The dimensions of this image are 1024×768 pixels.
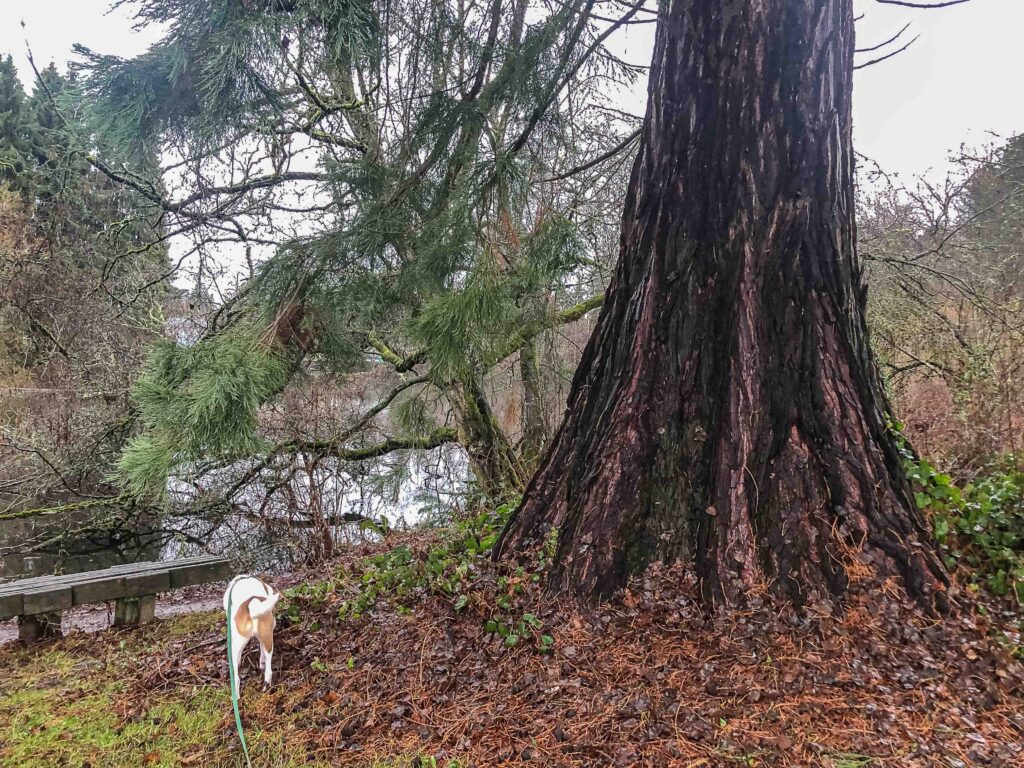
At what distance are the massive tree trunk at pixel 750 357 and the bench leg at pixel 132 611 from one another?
316 cm

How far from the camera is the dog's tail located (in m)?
2.18

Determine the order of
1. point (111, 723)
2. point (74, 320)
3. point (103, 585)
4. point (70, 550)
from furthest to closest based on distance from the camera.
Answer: point (74, 320), point (70, 550), point (103, 585), point (111, 723)

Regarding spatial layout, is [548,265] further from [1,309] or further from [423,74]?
[1,309]

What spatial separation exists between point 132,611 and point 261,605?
2.40 meters

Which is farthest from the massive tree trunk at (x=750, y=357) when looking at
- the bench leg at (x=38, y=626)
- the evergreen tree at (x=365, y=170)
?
the bench leg at (x=38, y=626)

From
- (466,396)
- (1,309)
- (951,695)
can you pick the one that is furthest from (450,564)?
(1,309)

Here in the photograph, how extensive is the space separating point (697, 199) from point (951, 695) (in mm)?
1982

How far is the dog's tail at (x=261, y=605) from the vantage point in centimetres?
218

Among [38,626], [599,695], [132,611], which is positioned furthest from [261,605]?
[38,626]

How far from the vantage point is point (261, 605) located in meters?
2.21

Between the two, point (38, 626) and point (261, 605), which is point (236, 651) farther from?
point (38, 626)

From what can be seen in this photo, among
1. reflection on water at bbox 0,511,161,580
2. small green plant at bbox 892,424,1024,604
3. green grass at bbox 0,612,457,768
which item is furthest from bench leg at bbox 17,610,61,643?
small green plant at bbox 892,424,1024,604

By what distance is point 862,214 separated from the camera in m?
6.12

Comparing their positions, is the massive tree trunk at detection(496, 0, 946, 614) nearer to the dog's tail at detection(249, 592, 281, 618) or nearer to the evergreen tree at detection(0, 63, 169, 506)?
the dog's tail at detection(249, 592, 281, 618)
